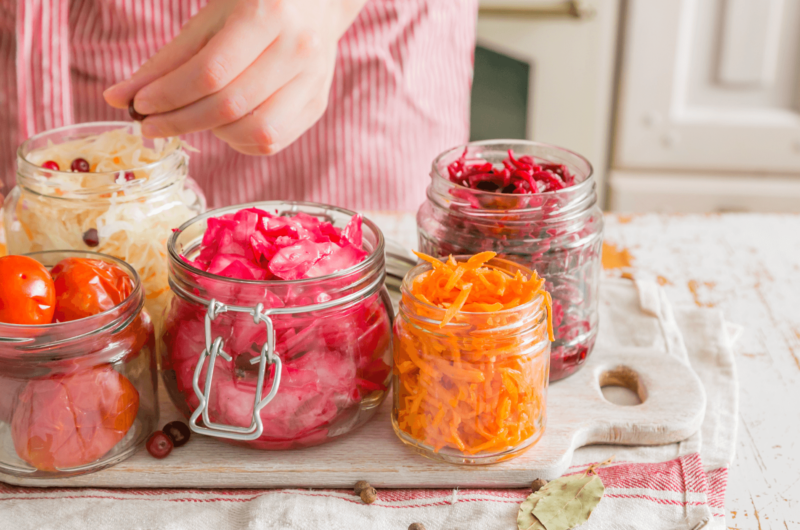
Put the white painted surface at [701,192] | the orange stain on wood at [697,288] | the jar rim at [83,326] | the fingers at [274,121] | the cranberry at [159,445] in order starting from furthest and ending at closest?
1. the white painted surface at [701,192]
2. the orange stain on wood at [697,288]
3. the fingers at [274,121]
4. the cranberry at [159,445]
5. the jar rim at [83,326]

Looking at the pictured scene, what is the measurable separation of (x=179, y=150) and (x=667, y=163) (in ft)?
6.76

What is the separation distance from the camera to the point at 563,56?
255 cm

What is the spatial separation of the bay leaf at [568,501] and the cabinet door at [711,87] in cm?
198

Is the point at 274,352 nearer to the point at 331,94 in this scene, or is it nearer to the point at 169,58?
the point at 169,58

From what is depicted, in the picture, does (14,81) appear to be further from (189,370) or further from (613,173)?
(613,173)

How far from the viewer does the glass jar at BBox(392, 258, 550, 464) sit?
32.6 inches

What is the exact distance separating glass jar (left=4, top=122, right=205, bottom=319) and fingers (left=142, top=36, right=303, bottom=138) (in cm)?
6

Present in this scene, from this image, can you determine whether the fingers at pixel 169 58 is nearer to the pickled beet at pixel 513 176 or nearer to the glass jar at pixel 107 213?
the glass jar at pixel 107 213

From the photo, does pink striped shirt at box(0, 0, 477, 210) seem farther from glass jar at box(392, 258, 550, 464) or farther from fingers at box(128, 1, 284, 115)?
glass jar at box(392, 258, 550, 464)

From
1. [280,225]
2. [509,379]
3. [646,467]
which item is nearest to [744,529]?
[646,467]

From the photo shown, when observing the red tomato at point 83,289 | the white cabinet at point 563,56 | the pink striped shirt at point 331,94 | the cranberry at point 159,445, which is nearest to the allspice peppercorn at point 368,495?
the cranberry at point 159,445

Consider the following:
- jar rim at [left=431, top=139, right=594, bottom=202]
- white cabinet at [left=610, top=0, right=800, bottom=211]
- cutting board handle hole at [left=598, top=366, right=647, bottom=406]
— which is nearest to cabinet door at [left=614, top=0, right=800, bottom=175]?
white cabinet at [left=610, top=0, right=800, bottom=211]

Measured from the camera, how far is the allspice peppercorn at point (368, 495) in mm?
859

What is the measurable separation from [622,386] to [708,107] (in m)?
1.86
